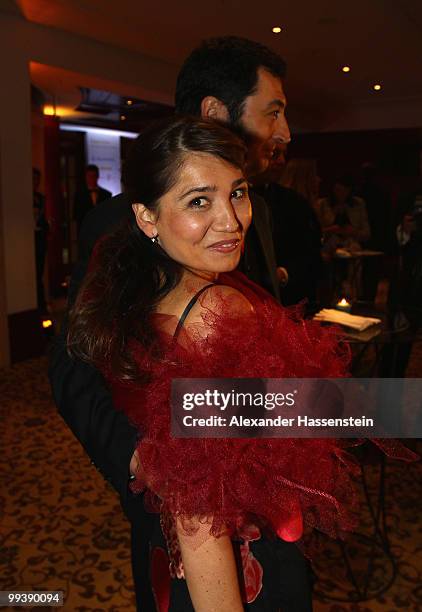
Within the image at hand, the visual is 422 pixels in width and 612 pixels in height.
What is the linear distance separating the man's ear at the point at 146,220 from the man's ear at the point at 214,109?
0.38 metres

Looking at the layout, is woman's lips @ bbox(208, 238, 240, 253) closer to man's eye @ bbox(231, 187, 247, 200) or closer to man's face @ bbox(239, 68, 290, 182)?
man's eye @ bbox(231, 187, 247, 200)

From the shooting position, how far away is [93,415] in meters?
0.81

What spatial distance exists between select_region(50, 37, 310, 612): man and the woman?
0.04 meters

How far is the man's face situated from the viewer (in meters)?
1.06

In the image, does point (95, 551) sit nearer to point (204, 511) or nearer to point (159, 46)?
point (204, 511)

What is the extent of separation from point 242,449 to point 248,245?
2.18ft

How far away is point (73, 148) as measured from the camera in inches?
348

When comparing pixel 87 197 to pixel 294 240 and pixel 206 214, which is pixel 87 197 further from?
pixel 206 214

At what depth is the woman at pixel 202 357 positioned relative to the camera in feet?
2.07

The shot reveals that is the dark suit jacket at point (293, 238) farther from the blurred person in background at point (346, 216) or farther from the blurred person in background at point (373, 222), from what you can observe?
the blurred person in background at point (373, 222)

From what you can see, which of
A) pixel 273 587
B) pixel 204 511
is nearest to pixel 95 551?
pixel 273 587

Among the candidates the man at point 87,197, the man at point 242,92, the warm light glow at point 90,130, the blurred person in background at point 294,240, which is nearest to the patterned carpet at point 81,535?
the blurred person in background at point 294,240

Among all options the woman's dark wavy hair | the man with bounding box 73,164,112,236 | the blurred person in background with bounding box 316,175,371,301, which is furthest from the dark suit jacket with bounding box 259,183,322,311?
the man with bounding box 73,164,112,236

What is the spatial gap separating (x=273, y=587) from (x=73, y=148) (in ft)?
28.9
